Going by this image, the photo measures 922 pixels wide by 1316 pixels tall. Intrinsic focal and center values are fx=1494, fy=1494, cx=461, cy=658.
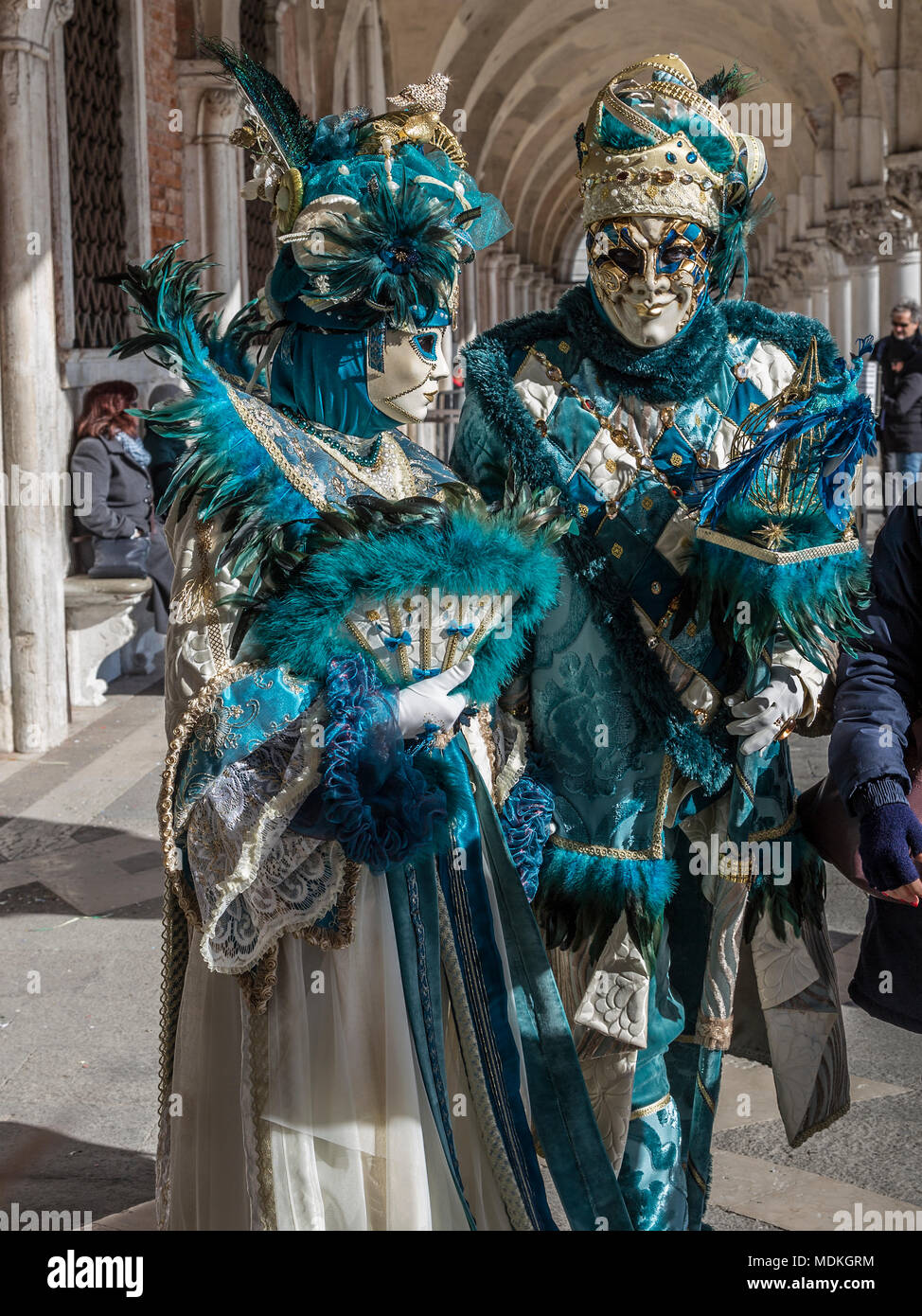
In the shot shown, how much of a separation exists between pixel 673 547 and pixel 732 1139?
4.96 feet

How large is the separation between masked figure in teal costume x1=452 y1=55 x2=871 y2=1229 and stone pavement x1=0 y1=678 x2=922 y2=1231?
23.9 inches

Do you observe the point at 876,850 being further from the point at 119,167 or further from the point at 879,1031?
the point at 119,167

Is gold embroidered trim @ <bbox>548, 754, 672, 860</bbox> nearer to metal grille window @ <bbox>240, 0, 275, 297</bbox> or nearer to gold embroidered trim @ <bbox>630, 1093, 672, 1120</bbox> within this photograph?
gold embroidered trim @ <bbox>630, 1093, 672, 1120</bbox>

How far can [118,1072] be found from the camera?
12.3ft

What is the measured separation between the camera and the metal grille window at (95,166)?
28.0 ft

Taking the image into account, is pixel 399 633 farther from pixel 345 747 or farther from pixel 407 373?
pixel 407 373

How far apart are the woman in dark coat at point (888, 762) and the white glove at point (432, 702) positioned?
0.69 m

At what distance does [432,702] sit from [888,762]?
78cm

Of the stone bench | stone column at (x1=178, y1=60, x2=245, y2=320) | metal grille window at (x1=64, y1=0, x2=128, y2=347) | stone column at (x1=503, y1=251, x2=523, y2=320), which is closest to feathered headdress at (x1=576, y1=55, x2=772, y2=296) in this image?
the stone bench

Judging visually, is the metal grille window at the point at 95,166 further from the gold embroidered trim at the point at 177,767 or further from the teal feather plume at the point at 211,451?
the gold embroidered trim at the point at 177,767

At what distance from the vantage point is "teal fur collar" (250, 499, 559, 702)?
6.41 ft

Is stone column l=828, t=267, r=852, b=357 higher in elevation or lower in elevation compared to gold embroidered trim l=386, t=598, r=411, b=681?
higher

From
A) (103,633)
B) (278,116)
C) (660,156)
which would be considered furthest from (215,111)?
(278,116)
